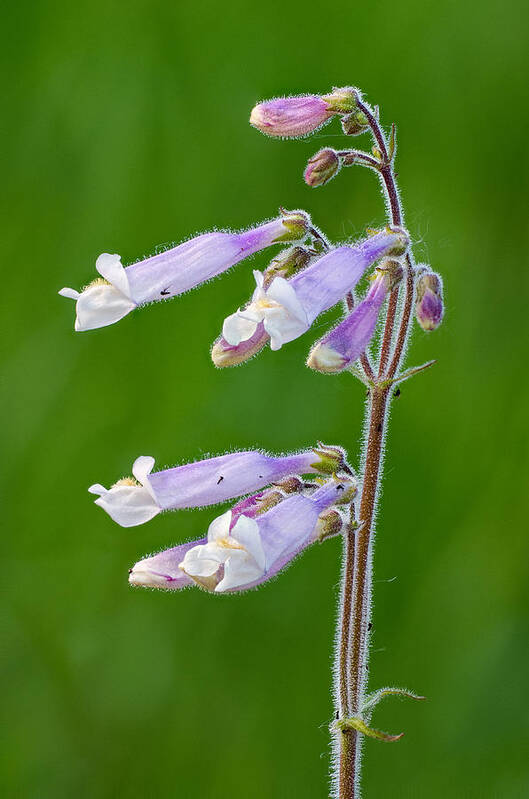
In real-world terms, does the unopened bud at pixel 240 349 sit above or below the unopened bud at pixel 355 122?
below

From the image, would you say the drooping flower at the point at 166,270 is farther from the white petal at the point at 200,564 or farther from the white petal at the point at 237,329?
the white petal at the point at 200,564

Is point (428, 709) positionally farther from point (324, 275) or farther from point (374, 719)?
point (324, 275)

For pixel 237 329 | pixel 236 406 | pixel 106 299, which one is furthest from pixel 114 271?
pixel 236 406

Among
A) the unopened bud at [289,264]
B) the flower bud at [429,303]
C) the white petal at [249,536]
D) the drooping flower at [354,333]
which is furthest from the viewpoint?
the unopened bud at [289,264]

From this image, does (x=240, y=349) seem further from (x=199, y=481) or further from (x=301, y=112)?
(x=301, y=112)

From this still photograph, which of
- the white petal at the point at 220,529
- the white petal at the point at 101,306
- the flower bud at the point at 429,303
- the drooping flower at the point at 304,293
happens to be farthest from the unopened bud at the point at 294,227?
the white petal at the point at 220,529

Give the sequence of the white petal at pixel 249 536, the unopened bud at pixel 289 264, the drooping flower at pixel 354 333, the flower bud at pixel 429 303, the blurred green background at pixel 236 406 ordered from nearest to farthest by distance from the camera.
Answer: the white petal at pixel 249 536
the drooping flower at pixel 354 333
the flower bud at pixel 429 303
the unopened bud at pixel 289 264
the blurred green background at pixel 236 406

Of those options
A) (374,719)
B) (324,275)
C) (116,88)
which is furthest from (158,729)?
(116,88)
